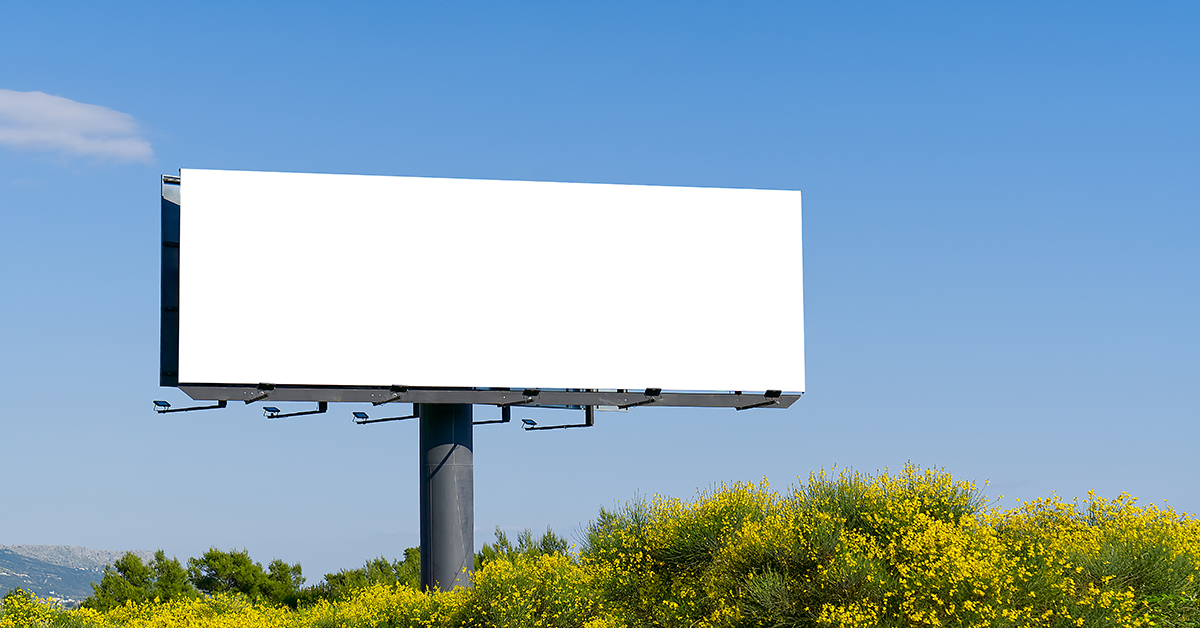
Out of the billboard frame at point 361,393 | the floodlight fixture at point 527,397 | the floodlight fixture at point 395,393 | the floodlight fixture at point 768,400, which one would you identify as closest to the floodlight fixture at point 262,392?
the billboard frame at point 361,393

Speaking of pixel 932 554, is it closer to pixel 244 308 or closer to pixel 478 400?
pixel 478 400

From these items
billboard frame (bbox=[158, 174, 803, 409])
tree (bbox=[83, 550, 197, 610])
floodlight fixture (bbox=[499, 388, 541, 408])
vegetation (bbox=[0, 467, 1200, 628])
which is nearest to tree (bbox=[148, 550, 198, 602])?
tree (bbox=[83, 550, 197, 610])

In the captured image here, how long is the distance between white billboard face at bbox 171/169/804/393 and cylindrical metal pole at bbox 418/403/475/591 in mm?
1024

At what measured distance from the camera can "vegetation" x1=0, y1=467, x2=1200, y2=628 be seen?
14.1m

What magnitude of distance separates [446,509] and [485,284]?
3592 millimetres

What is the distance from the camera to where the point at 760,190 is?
1900 cm

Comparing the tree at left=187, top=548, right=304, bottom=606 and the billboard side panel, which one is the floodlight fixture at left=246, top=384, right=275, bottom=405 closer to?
the billboard side panel

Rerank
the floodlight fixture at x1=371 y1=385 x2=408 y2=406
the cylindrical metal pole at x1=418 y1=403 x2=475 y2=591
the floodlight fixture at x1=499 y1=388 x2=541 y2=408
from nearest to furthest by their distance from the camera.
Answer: the cylindrical metal pole at x1=418 y1=403 x2=475 y2=591 < the floodlight fixture at x1=371 y1=385 x2=408 y2=406 < the floodlight fixture at x1=499 y1=388 x2=541 y2=408

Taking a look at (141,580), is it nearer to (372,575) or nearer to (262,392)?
(372,575)

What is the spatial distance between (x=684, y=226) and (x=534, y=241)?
8.38 feet

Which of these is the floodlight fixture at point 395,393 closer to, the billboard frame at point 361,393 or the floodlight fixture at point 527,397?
the billboard frame at point 361,393

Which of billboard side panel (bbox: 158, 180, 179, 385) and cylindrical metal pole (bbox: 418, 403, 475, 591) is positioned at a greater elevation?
billboard side panel (bbox: 158, 180, 179, 385)

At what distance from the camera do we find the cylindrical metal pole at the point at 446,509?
54.2ft

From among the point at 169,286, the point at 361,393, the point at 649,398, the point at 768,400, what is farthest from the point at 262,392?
the point at 768,400
